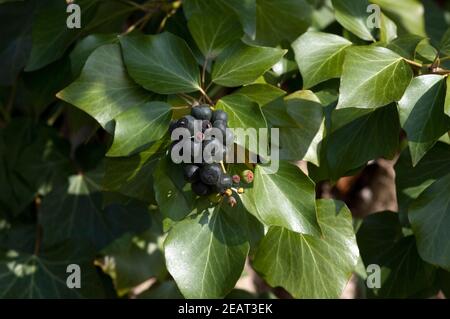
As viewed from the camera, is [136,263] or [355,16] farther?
[136,263]

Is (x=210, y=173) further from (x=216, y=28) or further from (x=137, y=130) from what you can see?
(x=216, y=28)

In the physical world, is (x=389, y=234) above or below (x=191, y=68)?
below

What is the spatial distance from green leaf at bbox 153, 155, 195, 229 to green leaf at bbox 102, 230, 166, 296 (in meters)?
0.55

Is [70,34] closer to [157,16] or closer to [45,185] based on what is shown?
[157,16]

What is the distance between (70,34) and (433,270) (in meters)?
0.70

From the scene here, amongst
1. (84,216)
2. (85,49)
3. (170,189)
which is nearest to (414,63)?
(170,189)

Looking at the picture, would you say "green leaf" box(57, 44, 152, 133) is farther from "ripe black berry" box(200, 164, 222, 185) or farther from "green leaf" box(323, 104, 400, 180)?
"green leaf" box(323, 104, 400, 180)

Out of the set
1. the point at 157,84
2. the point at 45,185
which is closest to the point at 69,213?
the point at 45,185

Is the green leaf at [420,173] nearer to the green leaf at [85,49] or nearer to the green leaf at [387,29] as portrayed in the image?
the green leaf at [387,29]

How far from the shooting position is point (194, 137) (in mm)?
804

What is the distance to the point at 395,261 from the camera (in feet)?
3.75

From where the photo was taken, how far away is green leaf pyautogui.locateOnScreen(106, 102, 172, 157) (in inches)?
34.2

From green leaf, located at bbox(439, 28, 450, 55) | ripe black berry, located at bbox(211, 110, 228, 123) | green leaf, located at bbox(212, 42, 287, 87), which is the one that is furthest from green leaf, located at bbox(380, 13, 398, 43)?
ripe black berry, located at bbox(211, 110, 228, 123)

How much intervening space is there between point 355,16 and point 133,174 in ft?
1.40
